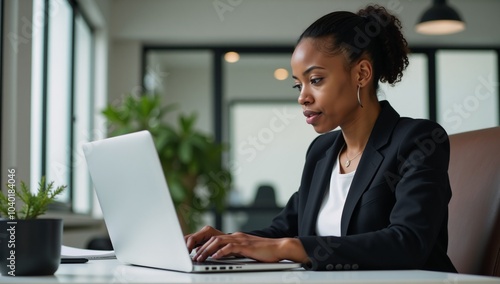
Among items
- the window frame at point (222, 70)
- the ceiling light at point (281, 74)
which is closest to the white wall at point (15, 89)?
the window frame at point (222, 70)

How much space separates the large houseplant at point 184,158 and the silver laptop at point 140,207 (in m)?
4.38

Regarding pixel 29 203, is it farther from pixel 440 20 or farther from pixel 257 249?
pixel 440 20

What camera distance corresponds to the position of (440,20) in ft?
17.1

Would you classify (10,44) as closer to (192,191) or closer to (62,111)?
(62,111)

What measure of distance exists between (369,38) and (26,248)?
105cm

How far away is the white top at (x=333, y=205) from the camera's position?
184 centimetres

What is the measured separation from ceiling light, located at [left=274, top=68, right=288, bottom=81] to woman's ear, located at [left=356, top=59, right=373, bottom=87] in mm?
5445

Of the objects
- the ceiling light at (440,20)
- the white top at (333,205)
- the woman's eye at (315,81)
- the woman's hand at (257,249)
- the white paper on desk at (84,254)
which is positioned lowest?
the white paper on desk at (84,254)

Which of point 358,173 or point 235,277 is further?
point 358,173

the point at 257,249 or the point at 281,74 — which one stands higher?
the point at 281,74

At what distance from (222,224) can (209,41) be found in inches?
69.5

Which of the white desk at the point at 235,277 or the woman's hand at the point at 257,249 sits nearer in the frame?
the white desk at the point at 235,277

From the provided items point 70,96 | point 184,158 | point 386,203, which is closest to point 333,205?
point 386,203

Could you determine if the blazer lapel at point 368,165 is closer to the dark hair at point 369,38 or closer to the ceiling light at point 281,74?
the dark hair at point 369,38
